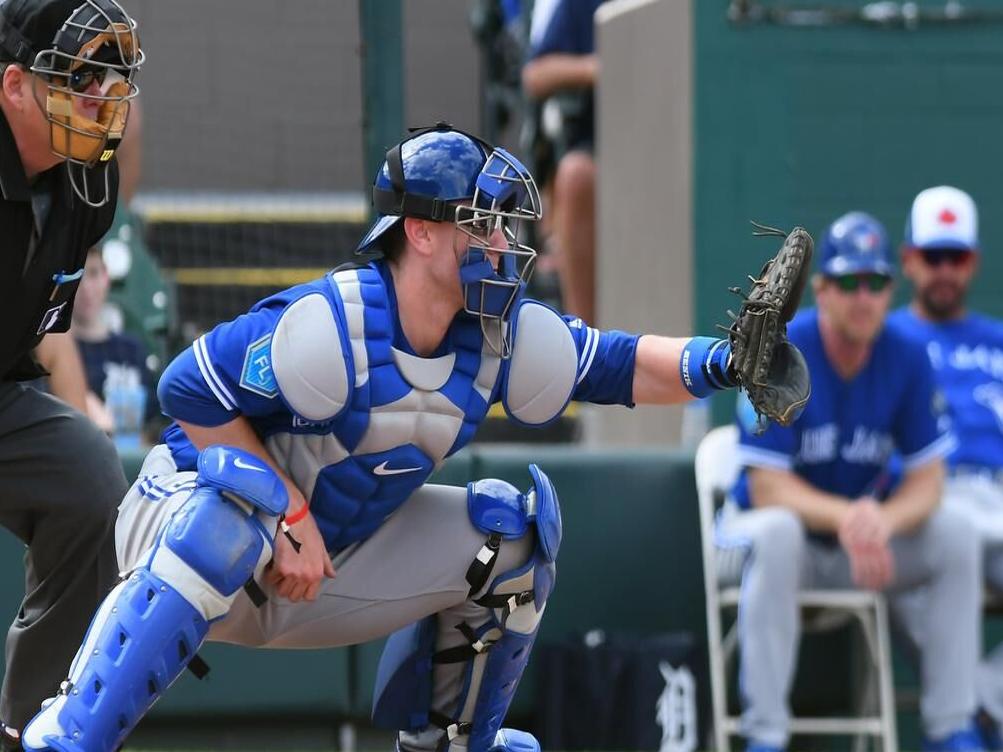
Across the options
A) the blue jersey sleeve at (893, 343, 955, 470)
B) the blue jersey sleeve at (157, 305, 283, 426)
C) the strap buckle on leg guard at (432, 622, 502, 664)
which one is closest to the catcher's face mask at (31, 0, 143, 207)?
the blue jersey sleeve at (157, 305, 283, 426)

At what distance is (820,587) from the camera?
20.7 feet

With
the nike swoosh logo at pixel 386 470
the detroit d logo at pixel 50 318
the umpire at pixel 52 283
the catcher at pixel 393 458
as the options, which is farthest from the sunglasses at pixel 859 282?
the detroit d logo at pixel 50 318

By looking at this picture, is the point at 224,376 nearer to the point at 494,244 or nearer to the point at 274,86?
the point at 494,244

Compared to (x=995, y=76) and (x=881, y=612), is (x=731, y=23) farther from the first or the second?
(x=881, y=612)

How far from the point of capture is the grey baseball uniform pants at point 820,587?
19.6ft

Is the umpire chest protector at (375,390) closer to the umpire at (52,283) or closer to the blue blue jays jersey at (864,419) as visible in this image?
the umpire at (52,283)

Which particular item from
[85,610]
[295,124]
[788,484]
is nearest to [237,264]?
[295,124]

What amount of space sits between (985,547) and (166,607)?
140 inches

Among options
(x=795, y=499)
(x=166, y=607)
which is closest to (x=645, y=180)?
(x=795, y=499)

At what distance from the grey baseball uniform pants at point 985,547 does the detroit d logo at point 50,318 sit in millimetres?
3096

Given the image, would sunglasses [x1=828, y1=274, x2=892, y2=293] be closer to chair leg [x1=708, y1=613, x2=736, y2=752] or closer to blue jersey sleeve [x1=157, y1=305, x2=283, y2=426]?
chair leg [x1=708, y1=613, x2=736, y2=752]

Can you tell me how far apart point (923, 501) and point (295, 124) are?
276cm

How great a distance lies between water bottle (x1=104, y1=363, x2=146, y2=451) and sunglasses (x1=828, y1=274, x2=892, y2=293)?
8.02 ft

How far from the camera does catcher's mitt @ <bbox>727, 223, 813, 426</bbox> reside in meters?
3.81
